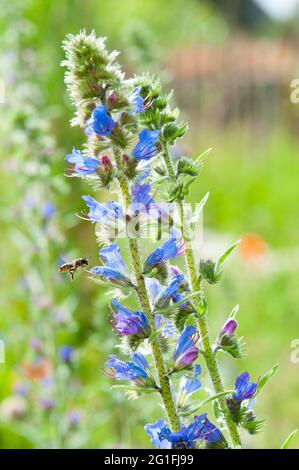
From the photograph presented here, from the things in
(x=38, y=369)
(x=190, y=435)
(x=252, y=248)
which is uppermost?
(x=252, y=248)

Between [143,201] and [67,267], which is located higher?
[67,267]

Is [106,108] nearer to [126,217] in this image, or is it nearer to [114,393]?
[126,217]

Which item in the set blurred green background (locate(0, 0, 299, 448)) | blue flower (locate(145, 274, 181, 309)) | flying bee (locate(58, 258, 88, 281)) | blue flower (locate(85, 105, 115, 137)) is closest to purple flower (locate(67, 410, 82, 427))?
blurred green background (locate(0, 0, 299, 448))

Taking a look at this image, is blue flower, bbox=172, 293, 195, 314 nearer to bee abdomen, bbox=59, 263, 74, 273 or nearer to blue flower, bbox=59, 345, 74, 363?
bee abdomen, bbox=59, 263, 74, 273

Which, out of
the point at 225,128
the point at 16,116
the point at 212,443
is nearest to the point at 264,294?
the point at 16,116

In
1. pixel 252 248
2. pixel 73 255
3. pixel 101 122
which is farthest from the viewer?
pixel 252 248

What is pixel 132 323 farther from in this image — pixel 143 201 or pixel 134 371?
pixel 143 201

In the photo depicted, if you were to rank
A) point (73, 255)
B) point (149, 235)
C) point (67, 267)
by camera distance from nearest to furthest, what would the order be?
point (149, 235)
point (67, 267)
point (73, 255)

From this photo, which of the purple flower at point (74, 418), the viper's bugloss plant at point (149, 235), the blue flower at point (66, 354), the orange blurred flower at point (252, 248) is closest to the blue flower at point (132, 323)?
the viper's bugloss plant at point (149, 235)

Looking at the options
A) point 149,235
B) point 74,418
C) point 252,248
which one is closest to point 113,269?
point 149,235
